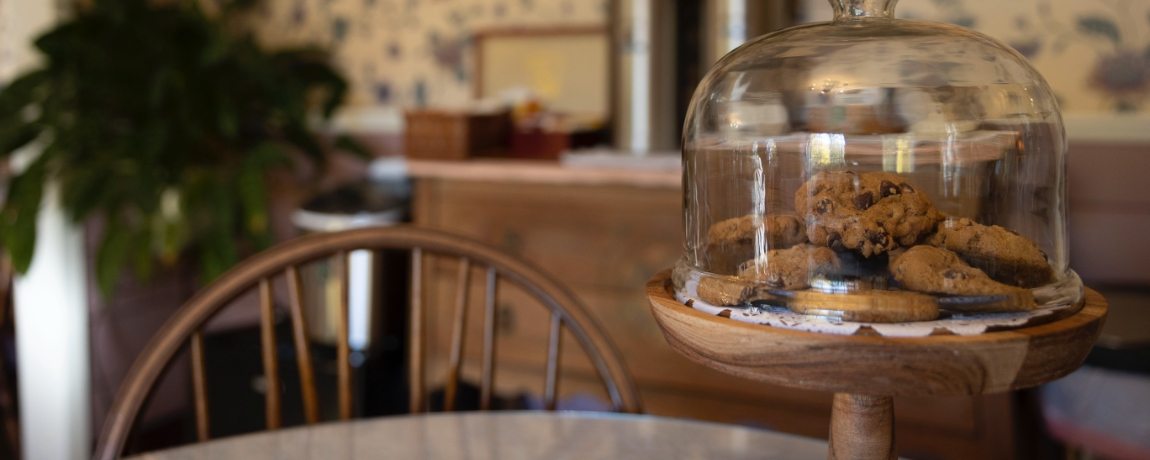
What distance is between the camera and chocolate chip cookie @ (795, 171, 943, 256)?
Result: 0.59 meters

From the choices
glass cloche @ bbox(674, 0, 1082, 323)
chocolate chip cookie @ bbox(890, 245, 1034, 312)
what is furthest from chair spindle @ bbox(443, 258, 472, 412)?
chocolate chip cookie @ bbox(890, 245, 1034, 312)

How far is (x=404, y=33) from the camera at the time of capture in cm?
268

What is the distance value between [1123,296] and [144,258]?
2137 millimetres

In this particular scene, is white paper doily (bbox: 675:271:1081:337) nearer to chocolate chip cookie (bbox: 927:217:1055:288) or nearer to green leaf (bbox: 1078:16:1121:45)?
chocolate chip cookie (bbox: 927:217:1055:288)

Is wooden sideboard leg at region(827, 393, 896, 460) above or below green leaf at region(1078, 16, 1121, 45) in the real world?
below

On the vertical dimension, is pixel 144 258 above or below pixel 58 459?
above

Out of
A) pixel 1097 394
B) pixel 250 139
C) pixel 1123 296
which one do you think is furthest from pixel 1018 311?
pixel 250 139

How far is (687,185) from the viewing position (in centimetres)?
80

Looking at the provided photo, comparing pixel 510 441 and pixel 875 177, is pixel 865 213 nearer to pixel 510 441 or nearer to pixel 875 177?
pixel 875 177

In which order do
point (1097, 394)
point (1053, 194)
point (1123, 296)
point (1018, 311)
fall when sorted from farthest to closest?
1. point (1123, 296)
2. point (1097, 394)
3. point (1053, 194)
4. point (1018, 311)

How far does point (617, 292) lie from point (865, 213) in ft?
4.45

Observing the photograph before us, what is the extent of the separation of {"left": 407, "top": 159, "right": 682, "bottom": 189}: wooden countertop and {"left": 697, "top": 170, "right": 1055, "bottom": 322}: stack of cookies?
46.8 inches

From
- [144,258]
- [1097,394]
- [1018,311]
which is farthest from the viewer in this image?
[144,258]

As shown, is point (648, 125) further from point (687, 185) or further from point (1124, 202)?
point (687, 185)
